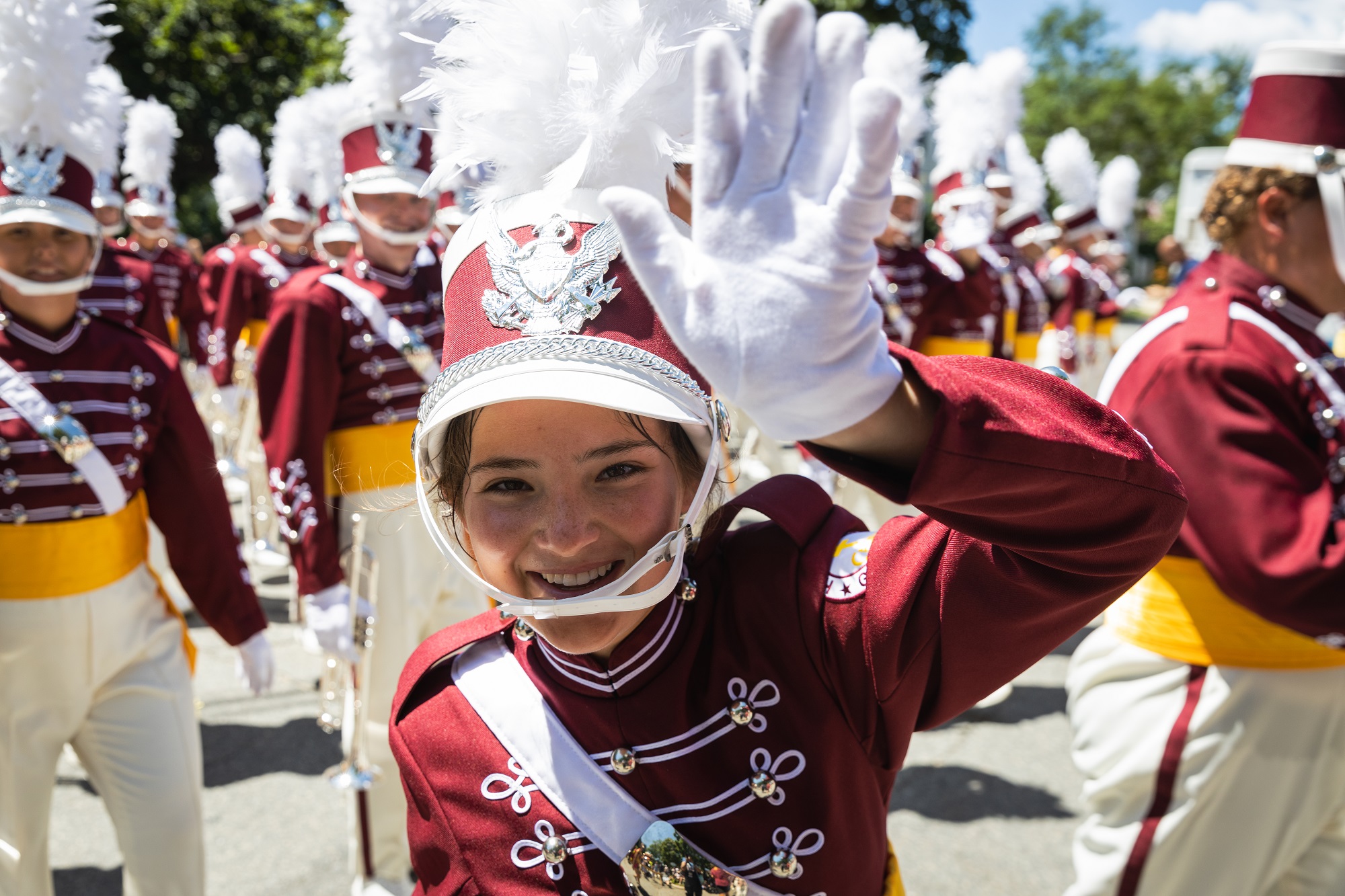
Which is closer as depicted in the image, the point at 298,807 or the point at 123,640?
the point at 123,640

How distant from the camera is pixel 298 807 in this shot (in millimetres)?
3959

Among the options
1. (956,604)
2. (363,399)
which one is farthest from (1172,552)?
(363,399)

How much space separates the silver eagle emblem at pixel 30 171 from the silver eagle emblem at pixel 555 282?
2196 millimetres

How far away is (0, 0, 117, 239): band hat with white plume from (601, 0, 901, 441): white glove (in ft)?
8.29

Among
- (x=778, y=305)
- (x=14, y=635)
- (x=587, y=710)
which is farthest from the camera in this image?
(x=14, y=635)

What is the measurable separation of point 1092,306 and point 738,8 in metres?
11.8

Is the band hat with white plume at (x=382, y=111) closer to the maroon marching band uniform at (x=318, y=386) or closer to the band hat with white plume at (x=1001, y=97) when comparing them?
the maroon marching band uniform at (x=318, y=386)

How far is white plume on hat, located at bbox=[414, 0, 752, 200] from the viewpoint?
1.27m

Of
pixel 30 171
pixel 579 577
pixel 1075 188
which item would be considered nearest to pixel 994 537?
pixel 579 577

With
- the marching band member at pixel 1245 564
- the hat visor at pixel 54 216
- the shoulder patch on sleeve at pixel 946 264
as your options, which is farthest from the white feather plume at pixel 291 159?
the marching band member at pixel 1245 564

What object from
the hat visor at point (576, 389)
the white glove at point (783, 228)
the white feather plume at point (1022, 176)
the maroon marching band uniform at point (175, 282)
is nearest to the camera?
the white glove at point (783, 228)

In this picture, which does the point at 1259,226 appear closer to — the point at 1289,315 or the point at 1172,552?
the point at 1289,315

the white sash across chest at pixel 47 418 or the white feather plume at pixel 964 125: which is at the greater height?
the white feather plume at pixel 964 125

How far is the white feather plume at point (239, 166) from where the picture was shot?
10289 mm
